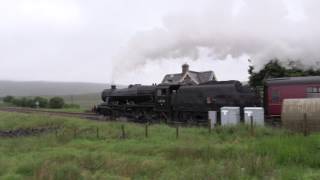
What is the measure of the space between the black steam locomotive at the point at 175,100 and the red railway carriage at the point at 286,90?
46.2 inches

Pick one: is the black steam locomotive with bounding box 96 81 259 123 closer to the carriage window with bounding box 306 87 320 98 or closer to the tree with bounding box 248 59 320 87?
the carriage window with bounding box 306 87 320 98

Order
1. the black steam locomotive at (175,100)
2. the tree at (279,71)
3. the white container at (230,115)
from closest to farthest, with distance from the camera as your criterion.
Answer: the white container at (230,115), the black steam locomotive at (175,100), the tree at (279,71)

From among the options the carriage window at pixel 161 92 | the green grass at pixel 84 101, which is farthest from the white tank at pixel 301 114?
the green grass at pixel 84 101

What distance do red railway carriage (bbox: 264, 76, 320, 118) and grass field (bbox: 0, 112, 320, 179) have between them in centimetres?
638

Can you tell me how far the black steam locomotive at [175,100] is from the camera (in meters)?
29.4

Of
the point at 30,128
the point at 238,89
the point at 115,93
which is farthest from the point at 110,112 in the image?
the point at 238,89

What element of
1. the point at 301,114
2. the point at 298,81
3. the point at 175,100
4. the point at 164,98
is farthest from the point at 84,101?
the point at 301,114

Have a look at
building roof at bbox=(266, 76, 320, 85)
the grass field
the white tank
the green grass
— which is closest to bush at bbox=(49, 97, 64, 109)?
the green grass

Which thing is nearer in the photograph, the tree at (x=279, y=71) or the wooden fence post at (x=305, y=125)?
the wooden fence post at (x=305, y=125)

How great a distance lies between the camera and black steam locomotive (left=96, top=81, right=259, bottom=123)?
29406 mm

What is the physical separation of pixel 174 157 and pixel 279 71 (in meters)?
23.2

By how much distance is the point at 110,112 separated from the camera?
3950 cm

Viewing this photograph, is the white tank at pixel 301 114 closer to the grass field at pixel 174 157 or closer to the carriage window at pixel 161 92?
the grass field at pixel 174 157

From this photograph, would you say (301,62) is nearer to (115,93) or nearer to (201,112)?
(201,112)
